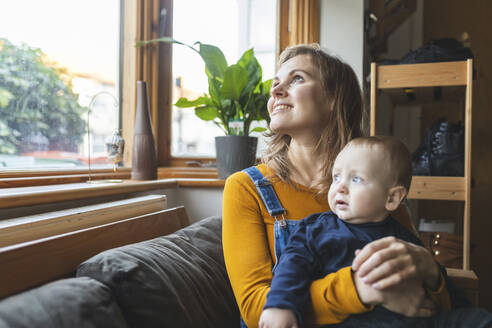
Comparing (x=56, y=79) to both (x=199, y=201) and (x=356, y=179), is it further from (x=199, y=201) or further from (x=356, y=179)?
(x=356, y=179)

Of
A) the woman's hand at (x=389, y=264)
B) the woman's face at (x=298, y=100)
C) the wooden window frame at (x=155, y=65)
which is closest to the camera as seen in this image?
the woman's hand at (x=389, y=264)

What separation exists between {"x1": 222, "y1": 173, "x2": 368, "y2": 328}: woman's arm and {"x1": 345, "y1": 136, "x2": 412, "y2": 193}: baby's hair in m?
0.26

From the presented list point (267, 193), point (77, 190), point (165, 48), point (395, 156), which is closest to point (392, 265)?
point (395, 156)

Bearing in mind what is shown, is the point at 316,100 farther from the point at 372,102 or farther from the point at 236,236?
the point at 372,102

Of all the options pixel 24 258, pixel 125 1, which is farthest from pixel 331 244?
pixel 125 1

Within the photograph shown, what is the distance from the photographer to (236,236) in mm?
1024

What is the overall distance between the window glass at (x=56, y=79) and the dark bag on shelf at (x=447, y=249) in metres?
1.93

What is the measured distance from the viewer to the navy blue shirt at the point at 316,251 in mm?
829

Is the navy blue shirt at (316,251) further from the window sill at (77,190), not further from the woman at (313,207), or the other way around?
the window sill at (77,190)

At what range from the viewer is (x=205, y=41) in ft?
8.30

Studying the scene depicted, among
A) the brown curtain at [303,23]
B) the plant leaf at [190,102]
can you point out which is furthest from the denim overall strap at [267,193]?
the brown curtain at [303,23]

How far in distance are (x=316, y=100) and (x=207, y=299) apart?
67cm

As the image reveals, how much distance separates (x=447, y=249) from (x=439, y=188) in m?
0.38

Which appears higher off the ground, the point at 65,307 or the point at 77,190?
the point at 77,190
